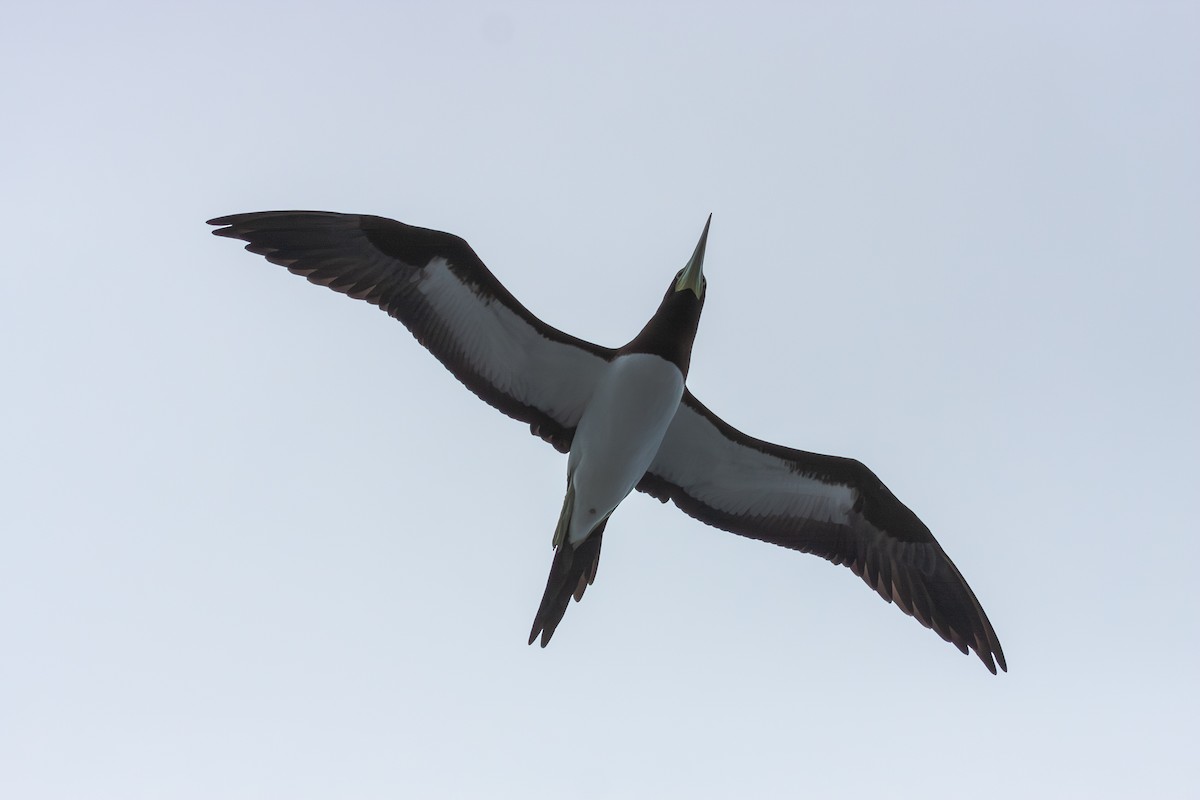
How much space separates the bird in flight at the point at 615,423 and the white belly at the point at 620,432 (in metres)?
0.02

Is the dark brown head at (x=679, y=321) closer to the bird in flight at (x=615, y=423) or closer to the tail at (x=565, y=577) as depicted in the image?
the bird in flight at (x=615, y=423)

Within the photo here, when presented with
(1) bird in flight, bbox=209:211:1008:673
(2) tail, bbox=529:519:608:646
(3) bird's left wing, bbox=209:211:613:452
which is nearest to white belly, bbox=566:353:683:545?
(1) bird in flight, bbox=209:211:1008:673

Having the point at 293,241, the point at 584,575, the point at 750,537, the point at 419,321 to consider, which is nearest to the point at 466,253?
the point at 419,321

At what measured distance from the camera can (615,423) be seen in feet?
33.0

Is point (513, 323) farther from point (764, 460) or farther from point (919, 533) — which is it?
point (919, 533)

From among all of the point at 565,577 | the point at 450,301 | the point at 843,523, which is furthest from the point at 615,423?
the point at 843,523

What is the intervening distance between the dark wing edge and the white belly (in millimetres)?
945

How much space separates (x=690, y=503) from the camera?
38.7ft

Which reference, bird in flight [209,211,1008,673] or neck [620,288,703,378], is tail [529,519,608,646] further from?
neck [620,288,703,378]

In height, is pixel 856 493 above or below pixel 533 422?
above

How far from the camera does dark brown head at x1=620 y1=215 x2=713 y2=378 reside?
10.0 m

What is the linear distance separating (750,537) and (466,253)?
4402 millimetres

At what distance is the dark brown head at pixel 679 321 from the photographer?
10000mm

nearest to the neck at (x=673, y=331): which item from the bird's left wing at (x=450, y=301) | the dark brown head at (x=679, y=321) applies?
the dark brown head at (x=679, y=321)
